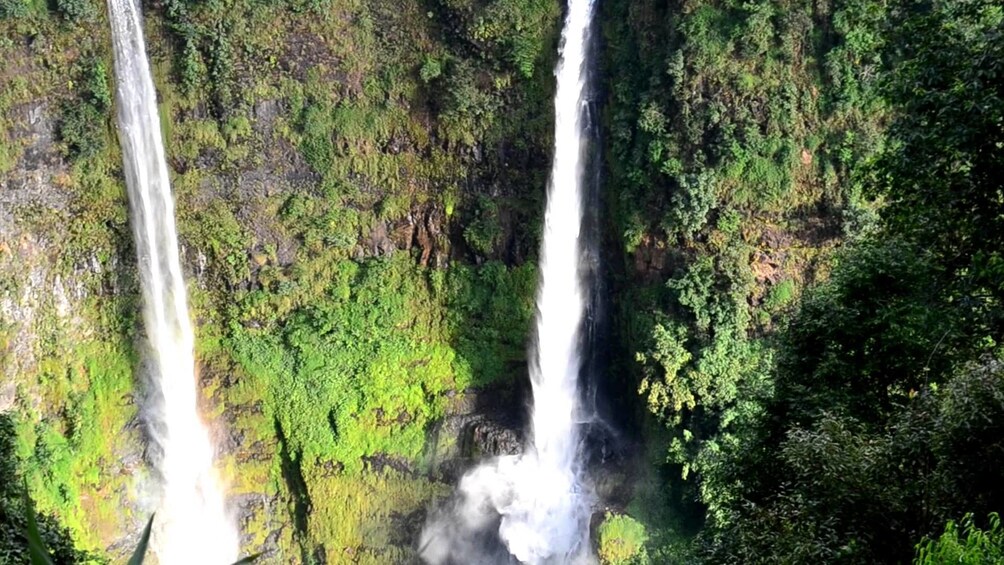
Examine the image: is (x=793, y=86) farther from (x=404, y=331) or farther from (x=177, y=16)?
(x=177, y=16)

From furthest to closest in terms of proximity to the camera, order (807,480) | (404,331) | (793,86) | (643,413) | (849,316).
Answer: (404,331) < (643,413) < (793,86) < (849,316) < (807,480)

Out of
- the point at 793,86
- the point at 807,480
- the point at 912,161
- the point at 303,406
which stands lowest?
the point at 303,406

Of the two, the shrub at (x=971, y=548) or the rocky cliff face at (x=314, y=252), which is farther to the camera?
the rocky cliff face at (x=314, y=252)

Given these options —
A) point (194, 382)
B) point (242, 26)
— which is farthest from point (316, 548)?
point (242, 26)

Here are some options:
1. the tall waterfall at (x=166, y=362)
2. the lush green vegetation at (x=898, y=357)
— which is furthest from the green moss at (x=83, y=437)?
the lush green vegetation at (x=898, y=357)

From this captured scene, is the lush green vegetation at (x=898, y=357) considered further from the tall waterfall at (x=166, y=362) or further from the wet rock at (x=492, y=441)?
the tall waterfall at (x=166, y=362)

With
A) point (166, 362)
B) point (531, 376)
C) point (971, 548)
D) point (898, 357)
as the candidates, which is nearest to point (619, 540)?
point (531, 376)
